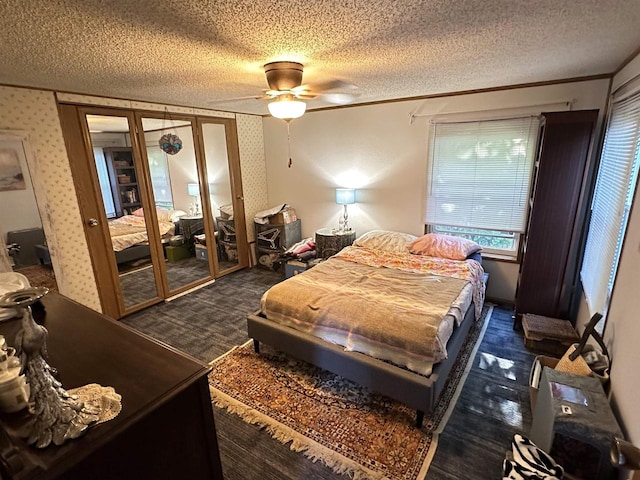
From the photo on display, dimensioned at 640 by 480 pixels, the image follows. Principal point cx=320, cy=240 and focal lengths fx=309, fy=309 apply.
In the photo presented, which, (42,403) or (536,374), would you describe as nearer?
(42,403)

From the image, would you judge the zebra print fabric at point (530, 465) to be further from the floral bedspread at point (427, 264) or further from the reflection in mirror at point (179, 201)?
the reflection in mirror at point (179, 201)

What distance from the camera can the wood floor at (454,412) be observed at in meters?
1.70

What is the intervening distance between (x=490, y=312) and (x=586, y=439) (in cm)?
208

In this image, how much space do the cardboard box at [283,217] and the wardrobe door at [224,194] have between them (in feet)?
1.59

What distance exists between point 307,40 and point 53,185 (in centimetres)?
266

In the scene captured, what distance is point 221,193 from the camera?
4.39 m

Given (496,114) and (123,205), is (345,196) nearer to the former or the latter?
(496,114)

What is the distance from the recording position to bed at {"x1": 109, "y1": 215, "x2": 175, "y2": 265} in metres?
3.35

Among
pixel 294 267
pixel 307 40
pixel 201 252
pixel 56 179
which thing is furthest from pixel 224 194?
pixel 307 40

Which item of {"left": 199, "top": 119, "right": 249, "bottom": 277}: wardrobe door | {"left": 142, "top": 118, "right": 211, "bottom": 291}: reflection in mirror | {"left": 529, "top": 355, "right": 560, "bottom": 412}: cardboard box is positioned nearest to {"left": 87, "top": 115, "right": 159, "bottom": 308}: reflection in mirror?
{"left": 142, "top": 118, "right": 211, "bottom": 291}: reflection in mirror

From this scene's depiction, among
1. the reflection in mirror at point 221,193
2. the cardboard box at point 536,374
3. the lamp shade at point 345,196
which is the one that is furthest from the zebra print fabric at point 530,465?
the reflection in mirror at point 221,193

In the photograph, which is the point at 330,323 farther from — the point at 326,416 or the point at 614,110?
the point at 614,110

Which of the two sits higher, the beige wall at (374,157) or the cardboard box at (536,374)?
the beige wall at (374,157)

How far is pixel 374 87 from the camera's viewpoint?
9.78ft
